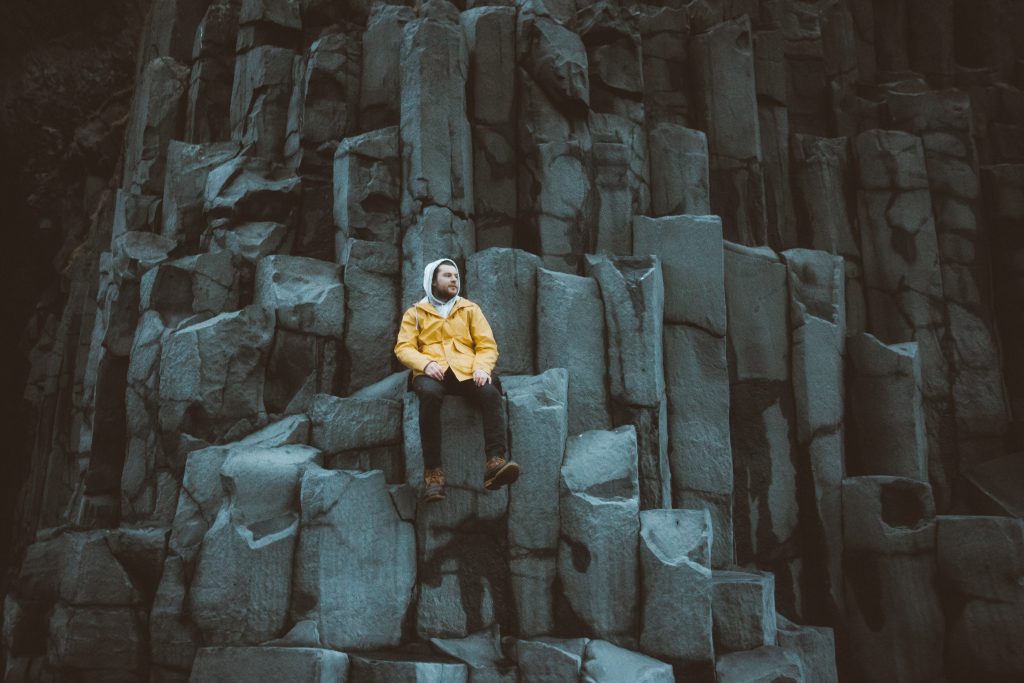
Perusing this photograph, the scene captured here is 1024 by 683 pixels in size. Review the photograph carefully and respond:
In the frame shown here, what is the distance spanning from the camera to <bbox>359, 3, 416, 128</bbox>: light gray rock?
10.2 meters

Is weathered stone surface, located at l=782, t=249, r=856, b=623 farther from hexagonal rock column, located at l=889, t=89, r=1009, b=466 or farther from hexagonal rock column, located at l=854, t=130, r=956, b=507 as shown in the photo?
hexagonal rock column, located at l=889, t=89, r=1009, b=466

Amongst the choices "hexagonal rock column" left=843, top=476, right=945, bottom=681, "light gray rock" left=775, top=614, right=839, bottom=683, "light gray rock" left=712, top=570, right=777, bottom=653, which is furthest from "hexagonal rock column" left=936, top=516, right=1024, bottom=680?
"light gray rock" left=712, top=570, right=777, bottom=653

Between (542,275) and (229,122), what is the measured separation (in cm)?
594

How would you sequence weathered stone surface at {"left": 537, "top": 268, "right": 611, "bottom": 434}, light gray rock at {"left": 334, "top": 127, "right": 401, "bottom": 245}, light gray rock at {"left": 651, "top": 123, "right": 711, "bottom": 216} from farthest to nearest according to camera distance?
light gray rock at {"left": 651, "top": 123, "right": 711, "bottom": 216} → light gray rock at {"left": 334, "top": 127, "right": 401, "bottom": 245} → weathered stone surface at {"left": 537, "top": 268, "right": 611, "bottom": 434}

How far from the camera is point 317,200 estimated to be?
33.1 ft

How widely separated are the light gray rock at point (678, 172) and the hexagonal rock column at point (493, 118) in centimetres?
194

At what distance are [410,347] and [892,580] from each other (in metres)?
5.87

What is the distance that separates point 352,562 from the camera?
6.92 m

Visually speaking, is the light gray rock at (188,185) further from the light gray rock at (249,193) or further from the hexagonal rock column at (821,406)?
the hexagonal rock column at (821,406)

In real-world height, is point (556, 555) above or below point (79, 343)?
below

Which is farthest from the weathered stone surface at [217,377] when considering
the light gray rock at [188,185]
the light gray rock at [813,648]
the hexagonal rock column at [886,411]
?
the hexagonal rock column at [886,411]

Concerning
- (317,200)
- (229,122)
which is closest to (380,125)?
(317,200)

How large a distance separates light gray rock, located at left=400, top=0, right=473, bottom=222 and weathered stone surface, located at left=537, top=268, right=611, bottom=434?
159 centimetres

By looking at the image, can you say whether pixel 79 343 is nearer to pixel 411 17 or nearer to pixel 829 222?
pixel 411 17
